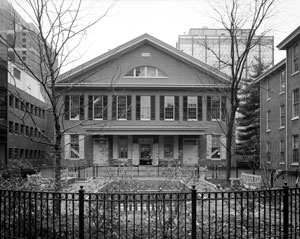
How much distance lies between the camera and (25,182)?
924 cm

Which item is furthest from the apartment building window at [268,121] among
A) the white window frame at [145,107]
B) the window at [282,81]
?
the white window frame at [145,107]

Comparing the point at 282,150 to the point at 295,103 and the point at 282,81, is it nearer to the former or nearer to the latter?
the point at 295,103

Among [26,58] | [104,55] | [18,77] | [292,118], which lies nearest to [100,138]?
[104,55]

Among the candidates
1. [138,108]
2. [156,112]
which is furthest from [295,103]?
[138,108]

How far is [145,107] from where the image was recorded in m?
41.0

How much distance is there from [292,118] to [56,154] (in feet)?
75.4

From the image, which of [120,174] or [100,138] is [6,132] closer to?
[100,138]

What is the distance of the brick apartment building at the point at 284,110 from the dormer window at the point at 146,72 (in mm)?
11058

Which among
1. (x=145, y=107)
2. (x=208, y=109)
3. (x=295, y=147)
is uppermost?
(x=145, y=107)

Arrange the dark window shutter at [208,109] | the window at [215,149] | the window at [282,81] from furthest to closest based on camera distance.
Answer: the window at [215,149]
the dark window shutter at [208,109]
the window at [282,81]

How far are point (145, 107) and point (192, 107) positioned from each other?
16.2ft

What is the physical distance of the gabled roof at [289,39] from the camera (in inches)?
1055

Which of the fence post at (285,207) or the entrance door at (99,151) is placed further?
the entrance door at (99,151)

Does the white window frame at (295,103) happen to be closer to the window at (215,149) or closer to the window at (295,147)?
the window at (295,147)
